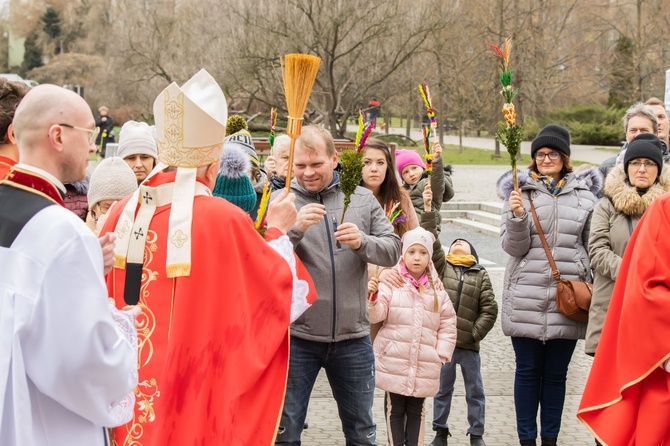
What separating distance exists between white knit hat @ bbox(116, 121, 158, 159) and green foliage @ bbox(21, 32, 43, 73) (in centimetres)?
6726

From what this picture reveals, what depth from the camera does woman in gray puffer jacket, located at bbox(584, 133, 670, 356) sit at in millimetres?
5770

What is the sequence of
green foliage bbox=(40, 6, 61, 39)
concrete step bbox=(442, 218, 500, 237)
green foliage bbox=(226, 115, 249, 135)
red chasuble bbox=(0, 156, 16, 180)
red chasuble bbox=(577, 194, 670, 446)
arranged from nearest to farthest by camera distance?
red chasuble bbox=(0, 156, 16, 180) < red chasuble bbox=(577, 194, 670, 446) < green foliage bbox=(226, 115, 249, 135) < concrete step bbox=(442, 218, 500, 237) < green foliage bbox=(40, 6, 61, 39)

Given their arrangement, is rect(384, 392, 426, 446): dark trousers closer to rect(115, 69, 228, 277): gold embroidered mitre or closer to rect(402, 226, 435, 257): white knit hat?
rect(402, 226, 435, 257): white knit hat

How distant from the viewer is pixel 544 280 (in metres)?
6.02

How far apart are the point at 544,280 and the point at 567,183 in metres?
0.64

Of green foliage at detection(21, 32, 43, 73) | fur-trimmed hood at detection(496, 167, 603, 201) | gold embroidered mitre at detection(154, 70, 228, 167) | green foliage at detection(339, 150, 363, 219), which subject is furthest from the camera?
green foliage at detection(21, 32, 43, 73)

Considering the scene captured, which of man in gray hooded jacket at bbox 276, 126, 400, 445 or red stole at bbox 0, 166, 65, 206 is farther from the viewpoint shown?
man in gray hooded jacket at bbox 276, 126, 400, 445

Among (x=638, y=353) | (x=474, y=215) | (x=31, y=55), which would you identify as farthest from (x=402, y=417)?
(x=31, y=55)

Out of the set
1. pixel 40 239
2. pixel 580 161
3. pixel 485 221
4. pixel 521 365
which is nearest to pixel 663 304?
pixel 521 365

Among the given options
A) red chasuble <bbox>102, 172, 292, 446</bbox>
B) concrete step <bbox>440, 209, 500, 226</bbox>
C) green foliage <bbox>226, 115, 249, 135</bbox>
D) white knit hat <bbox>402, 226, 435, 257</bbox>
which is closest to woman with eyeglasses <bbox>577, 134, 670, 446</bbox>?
white knit hat <bbox>402, 226, 435, 257</bbox>

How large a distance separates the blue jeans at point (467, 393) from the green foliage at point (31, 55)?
68.2 metres

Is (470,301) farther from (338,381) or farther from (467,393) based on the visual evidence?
(338,381)

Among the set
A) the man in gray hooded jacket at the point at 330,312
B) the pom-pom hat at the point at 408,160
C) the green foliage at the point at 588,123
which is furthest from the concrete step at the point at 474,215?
the green foliage at the point at 588,123

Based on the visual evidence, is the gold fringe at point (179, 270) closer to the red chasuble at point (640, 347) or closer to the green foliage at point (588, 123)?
the red chasuble at point (640, 347)
